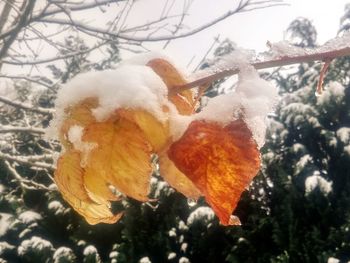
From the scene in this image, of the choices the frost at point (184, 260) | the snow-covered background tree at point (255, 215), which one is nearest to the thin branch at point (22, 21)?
the snow-covered background tree at point (255, 215)

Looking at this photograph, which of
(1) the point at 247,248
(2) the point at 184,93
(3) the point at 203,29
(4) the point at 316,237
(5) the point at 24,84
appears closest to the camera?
(2) the point at 184,93

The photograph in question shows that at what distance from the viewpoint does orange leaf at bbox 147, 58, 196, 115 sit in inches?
16.5

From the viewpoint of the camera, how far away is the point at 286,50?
1.31ft

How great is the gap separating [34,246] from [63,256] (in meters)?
0.62

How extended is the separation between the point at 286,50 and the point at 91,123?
7.7 inches

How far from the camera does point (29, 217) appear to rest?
23.7ft

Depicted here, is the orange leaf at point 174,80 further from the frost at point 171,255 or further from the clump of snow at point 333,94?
the clump of snow at point 333,94

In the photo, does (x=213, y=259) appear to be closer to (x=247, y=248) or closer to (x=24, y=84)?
(x=247, y=248)

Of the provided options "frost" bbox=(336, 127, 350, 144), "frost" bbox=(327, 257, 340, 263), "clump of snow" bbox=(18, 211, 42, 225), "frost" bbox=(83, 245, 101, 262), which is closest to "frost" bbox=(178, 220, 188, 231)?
"frost" bbox=(83, 245, 101, 262)

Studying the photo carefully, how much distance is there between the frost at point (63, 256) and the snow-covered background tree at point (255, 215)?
0.01m

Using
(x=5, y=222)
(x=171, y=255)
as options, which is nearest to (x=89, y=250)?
(x=171, y=255)

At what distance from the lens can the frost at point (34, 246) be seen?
22.0 ft

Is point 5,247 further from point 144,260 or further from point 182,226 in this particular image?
point 182,226

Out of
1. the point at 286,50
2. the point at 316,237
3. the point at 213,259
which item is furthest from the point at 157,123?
the point at 213,259
